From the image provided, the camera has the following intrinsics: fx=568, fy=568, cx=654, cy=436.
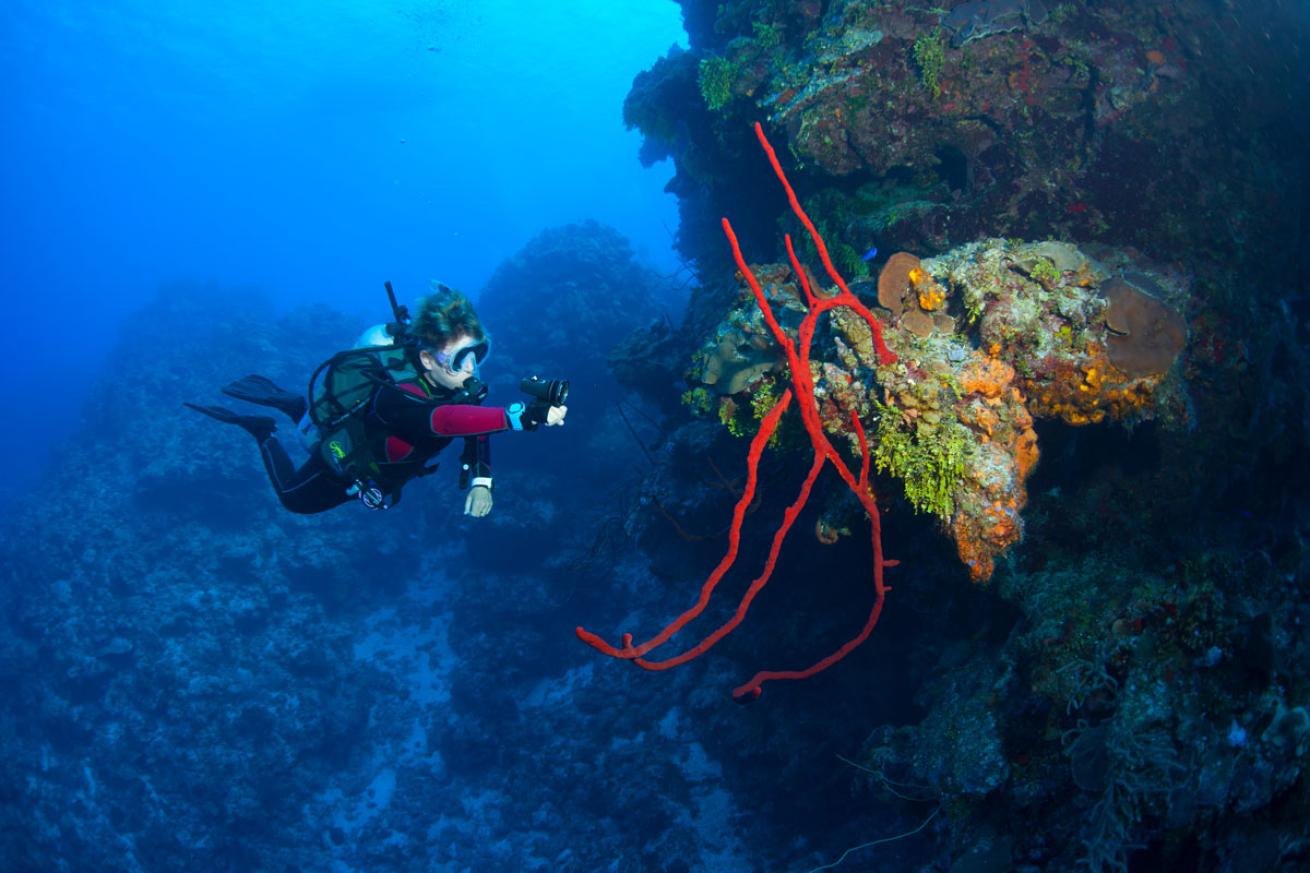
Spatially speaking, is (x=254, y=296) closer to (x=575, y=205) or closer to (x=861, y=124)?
(x=861, y=124)

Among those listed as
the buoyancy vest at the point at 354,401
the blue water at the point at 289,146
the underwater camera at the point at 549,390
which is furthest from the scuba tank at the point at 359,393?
the blue water at the point at 289,146

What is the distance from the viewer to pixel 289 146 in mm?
83750

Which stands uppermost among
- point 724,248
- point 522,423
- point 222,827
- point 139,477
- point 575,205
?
point 575,205

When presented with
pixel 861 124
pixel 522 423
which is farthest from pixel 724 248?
pixel 522 423

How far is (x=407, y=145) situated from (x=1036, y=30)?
113 meters

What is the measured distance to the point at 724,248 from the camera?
36.5 ft

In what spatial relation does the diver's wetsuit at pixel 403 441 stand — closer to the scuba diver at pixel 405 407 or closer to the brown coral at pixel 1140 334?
the scuba diver at pixel 405 407

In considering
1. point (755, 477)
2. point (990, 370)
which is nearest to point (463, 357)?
point (755, 477)

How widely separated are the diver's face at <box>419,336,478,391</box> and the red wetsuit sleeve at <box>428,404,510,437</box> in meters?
0.74

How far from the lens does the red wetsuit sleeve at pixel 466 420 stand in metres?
3.43

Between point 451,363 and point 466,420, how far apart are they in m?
0.98

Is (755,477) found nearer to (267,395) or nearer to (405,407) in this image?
(405,407)

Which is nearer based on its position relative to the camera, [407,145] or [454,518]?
[454,518]

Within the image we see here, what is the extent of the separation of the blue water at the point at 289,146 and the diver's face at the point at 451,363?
670 inches
